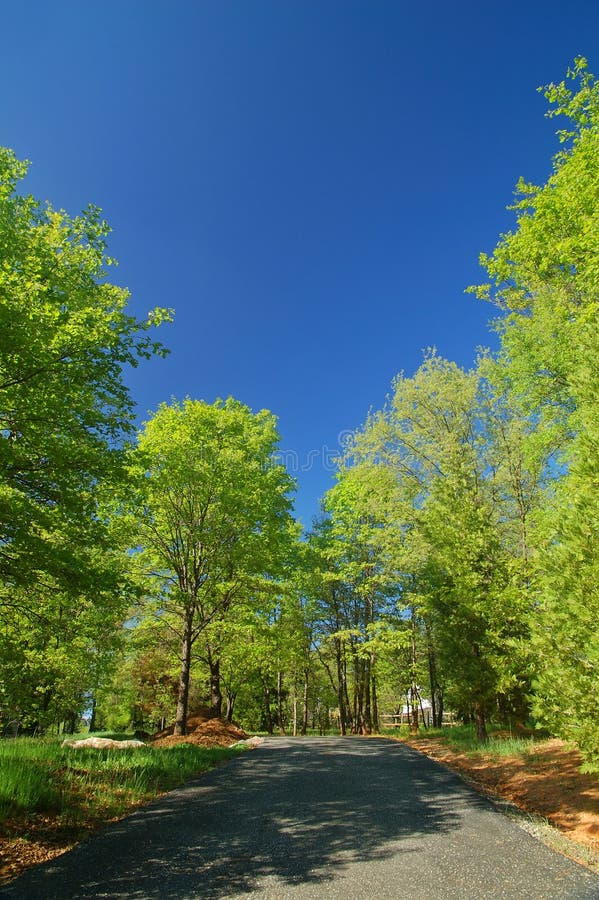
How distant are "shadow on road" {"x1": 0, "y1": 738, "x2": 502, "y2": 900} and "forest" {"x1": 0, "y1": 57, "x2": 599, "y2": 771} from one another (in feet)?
8.67

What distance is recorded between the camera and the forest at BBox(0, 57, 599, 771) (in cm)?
710

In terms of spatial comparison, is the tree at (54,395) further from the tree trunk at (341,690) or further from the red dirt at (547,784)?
the tree trunk at (341,690)

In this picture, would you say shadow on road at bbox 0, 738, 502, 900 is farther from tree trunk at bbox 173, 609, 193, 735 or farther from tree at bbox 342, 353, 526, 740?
tree trunk at bbox 173, 609, 193, 735

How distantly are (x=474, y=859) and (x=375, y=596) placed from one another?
74.6ft

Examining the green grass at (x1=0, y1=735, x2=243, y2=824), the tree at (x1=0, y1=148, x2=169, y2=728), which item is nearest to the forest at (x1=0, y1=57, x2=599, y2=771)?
the tree at (x1=0, y1=148, x2=169, y2=728)

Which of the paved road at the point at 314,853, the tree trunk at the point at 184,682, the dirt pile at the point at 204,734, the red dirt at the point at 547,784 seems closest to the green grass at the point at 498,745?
the red dirt at the point at 547,784

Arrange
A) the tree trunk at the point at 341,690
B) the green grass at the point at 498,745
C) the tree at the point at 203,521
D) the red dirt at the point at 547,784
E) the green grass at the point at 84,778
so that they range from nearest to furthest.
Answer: the green grass at the point at 84,778 < the red dirt at the point at 547,784 < the green grass at the point at 498,745 < the tree at the point at 203,521 < the tree trunk at the point at 341,690

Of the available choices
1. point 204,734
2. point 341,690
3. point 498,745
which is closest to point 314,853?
point 498,745

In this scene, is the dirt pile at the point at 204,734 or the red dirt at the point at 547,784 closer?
the red dirt at the point at 547,784

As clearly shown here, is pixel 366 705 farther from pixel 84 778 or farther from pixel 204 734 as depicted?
pixel 84 778

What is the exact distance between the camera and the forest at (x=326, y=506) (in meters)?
7.10

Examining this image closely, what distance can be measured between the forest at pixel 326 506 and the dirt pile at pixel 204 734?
808 mm

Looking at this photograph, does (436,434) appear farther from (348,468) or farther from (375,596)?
(375,596)

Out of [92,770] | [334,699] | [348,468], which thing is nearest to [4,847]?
[92,770]
